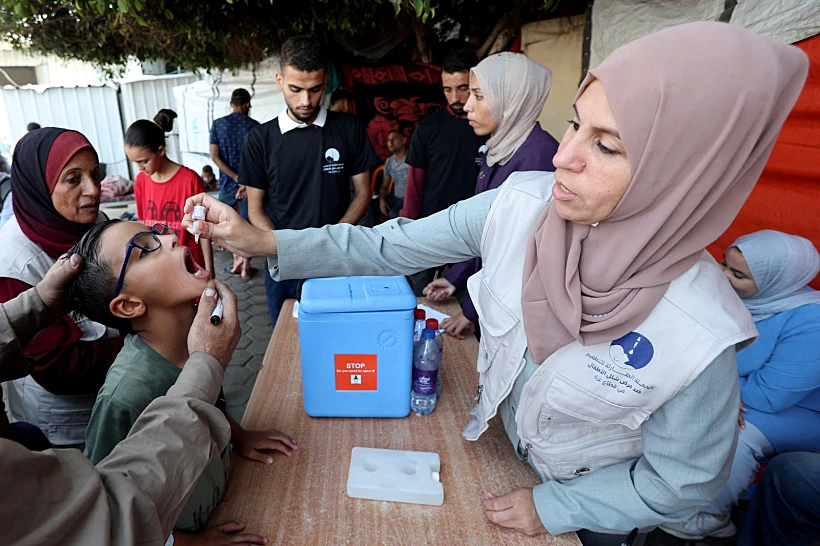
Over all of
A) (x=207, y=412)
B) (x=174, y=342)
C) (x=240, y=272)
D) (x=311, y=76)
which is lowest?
(x=240, y=272)

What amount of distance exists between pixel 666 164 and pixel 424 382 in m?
0.97

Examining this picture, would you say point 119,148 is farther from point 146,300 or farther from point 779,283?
point 779,283

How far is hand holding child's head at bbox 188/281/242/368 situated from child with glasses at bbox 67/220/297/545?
0.22 meters

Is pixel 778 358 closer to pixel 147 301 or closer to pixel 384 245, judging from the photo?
pixel 384 245

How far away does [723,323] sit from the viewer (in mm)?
1001

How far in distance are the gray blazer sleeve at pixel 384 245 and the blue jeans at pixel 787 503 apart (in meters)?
1.57

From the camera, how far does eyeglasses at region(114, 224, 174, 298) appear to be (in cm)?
137

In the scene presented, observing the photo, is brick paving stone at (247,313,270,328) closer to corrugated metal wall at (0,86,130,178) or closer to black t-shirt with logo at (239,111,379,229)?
black t-shirt with logo at (239,111,379,229)

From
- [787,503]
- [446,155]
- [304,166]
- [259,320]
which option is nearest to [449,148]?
[446,155]

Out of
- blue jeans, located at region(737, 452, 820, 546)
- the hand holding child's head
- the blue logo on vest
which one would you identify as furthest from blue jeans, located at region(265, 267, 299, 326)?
blue jeans, located at region(737, 452, 820, 546)

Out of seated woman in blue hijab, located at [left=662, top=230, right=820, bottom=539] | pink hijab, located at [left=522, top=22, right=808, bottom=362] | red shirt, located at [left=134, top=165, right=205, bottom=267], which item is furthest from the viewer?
red shirt, located at [left=134, top=165, right=205, bottom=267]

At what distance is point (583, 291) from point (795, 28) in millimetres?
2029

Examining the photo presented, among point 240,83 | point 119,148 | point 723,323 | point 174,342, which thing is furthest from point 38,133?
point 119,148

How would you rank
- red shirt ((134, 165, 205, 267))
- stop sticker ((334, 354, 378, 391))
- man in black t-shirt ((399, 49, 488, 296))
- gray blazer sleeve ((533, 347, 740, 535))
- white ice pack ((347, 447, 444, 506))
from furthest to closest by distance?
red shirt ((134, 165, 205, 267))
man in black t-shirt ((399, 49, 488, 296))
stop sticker ((334, 354, 378, 391))
white ice pack ((347, 447, 444, 506))
gray blazer sleeve ((533, 347, 740, 535))
